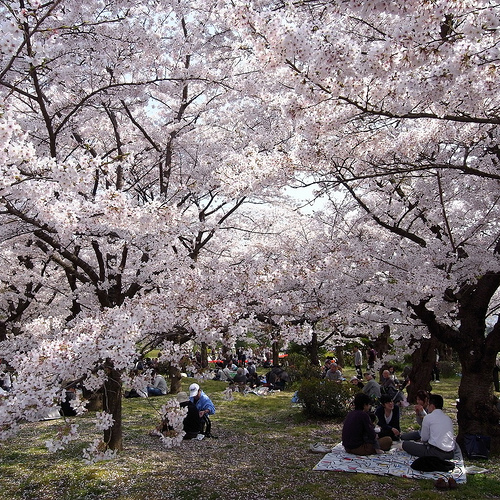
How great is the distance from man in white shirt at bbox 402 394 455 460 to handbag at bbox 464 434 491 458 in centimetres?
97

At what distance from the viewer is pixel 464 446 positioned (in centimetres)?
695

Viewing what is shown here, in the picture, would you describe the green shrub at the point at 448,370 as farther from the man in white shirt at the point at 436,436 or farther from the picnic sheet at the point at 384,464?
the man in white shirt at the point at 436,436

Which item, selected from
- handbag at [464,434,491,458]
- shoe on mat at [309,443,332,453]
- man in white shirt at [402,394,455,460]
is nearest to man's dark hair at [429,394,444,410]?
man in white shirt at [402,394,455,460]

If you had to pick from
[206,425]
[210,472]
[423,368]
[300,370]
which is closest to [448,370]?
[300,370]

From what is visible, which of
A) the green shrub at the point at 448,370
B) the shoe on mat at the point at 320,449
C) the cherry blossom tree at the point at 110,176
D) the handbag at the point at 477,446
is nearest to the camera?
the cherry blossom tree at the point at 110,176

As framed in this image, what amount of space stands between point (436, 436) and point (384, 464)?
725 millimetres

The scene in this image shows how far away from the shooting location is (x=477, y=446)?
673 centimetres

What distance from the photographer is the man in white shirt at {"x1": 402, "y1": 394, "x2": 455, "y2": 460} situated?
590cm

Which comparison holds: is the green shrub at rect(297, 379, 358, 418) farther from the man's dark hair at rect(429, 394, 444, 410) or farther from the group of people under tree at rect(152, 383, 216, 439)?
the man's dark hair at rect(429, 394, 444, 410)

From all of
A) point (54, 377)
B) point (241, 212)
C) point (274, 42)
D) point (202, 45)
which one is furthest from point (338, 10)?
point (241, 212)

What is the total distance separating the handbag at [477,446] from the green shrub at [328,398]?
3.19 meters

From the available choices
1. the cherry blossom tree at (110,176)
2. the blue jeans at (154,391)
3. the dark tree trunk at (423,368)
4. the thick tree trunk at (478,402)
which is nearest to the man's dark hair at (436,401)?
the thick tree trunk at (478,402)

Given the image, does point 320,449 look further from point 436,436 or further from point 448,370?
point 448,370

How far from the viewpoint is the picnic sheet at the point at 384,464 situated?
5.66 m
